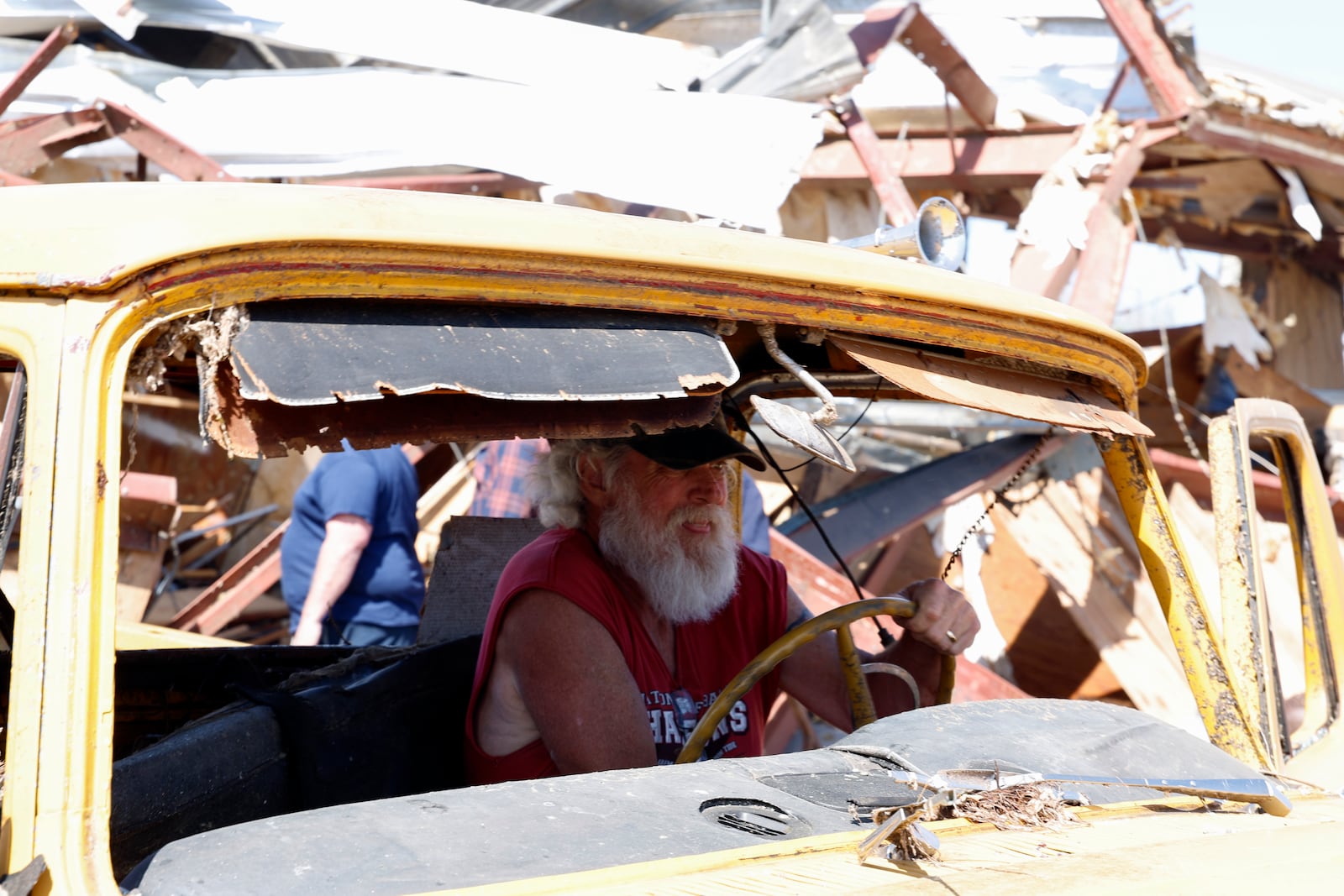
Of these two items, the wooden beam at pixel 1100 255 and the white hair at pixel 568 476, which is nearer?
the white hair at pixel 568 476

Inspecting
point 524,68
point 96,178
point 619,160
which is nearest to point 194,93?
point 96,178

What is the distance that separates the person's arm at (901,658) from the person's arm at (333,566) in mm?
2306

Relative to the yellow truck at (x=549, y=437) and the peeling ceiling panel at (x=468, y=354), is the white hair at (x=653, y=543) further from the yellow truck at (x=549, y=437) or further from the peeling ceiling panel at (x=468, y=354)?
the peeling ceiling panel at (x=468, y=354)

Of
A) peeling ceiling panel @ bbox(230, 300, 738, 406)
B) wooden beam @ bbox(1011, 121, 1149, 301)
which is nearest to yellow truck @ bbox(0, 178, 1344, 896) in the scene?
peeling ceiling panel @ bbox(230, 300, 738, 406)

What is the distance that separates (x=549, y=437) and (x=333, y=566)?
3.36 m

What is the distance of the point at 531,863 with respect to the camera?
1.33 m

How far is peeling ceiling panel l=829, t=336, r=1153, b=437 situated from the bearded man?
0.68 metres

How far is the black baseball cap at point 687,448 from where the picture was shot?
8.63 ft

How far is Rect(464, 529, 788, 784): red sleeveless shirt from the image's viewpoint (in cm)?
243

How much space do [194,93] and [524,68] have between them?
143cm

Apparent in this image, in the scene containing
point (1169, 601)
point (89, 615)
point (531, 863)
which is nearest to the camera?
point (89, 615)

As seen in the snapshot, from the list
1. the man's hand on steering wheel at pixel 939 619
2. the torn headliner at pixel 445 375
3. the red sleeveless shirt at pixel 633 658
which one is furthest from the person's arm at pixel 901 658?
the torn headliner at pixel 445 375

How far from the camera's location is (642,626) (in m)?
2.61

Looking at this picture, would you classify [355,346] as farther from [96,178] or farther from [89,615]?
[96,178]
